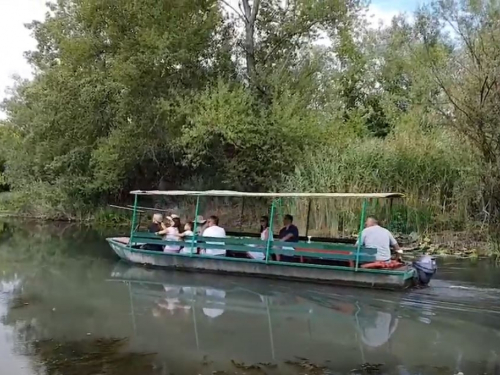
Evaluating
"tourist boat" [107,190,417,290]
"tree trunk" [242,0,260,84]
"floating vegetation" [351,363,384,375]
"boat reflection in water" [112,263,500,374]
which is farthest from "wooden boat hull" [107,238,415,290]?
"tree trunk" [242,0,260,84]

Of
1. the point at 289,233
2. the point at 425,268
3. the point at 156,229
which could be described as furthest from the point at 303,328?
the point at 156,229

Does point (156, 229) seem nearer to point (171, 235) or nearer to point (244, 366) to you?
point (171, 235)

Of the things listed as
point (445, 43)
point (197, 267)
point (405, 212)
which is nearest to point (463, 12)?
point (405, 212)

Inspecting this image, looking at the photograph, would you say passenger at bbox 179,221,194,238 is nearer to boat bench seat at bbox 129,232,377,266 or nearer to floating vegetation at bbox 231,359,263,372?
boat bench seat at bbox 129,232,377,266

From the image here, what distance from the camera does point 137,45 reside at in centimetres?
2386

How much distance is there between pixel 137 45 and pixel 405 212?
1238cm

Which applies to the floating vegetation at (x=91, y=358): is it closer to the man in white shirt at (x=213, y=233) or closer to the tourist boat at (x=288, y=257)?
the tourist boat at (x=288, y=257)

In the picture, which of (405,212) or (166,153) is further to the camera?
(166,153)

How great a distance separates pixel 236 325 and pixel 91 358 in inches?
A: 100

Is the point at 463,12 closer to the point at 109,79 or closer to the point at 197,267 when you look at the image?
the point at 197,267

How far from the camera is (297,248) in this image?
42.1 feet

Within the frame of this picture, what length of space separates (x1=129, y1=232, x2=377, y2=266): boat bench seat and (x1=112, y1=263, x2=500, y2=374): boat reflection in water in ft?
2.10

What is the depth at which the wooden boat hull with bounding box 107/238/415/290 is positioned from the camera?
37.5 ft

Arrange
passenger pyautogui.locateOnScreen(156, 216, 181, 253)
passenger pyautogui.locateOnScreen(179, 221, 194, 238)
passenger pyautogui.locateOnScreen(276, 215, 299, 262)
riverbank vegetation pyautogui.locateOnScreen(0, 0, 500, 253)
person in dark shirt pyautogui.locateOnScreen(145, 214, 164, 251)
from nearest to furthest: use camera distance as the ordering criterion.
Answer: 1. passenger pyautogui.locateOnScreen(276, 215, 299, 262)
2. passenger pyautogui.locateOnScreen(179, 221, 194, 238)
3. passenger pyautogui.locateOnScreen(156, 216, 181, 253)
4. person in dark shirt pyautogui.locateOnScreen(145, 214, 164, 251)
5. riverbank vegetation pyautogui.locateOnScreen(0, 0, 500, 253)
